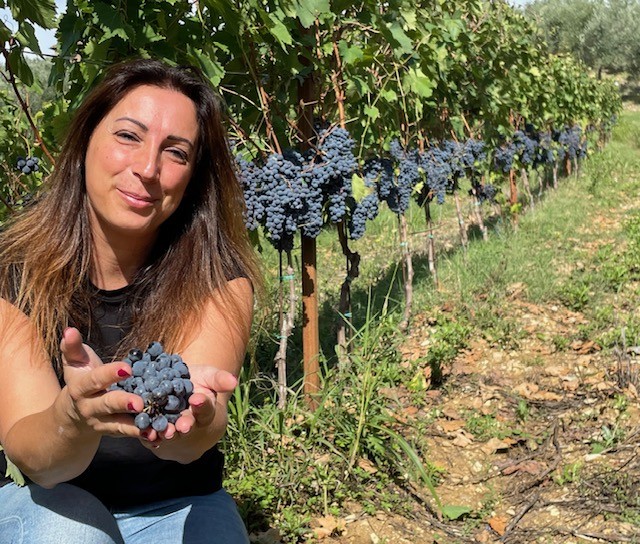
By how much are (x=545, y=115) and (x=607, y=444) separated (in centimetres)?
685

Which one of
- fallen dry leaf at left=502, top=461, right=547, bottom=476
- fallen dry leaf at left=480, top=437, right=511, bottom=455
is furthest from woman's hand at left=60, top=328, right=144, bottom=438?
fallen dry leaf at left=480, top=437, right=511, bottom=455

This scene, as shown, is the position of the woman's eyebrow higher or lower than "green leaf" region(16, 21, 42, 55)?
lower

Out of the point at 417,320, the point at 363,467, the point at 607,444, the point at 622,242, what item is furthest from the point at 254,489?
the point at 622,242

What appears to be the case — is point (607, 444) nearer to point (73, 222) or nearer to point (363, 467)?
point (363, 467)

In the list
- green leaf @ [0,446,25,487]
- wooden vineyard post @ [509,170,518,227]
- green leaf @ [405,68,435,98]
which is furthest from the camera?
wooden vineyard post @ [509,170,518,227]

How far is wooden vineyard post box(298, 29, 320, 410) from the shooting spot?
135 inches

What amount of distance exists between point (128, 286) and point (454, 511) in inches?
69.3

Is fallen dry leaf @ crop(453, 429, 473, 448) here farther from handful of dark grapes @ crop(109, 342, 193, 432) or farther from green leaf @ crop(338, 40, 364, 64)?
handful of dark grapes @ crop(109, 342, 193, 432)

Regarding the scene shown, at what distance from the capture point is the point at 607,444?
3361 mm

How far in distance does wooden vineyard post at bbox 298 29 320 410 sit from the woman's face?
160 cm

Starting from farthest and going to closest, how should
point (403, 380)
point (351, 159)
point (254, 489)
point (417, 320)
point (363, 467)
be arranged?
point (417, 320) → point (403, 380) → point (351, 159) → point (363, 467) → point (254, 489)

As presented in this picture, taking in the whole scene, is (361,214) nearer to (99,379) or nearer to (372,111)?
(372,111)

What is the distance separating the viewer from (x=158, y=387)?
1.17 m

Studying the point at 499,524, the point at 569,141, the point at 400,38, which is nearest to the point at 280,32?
the point at 400,38
